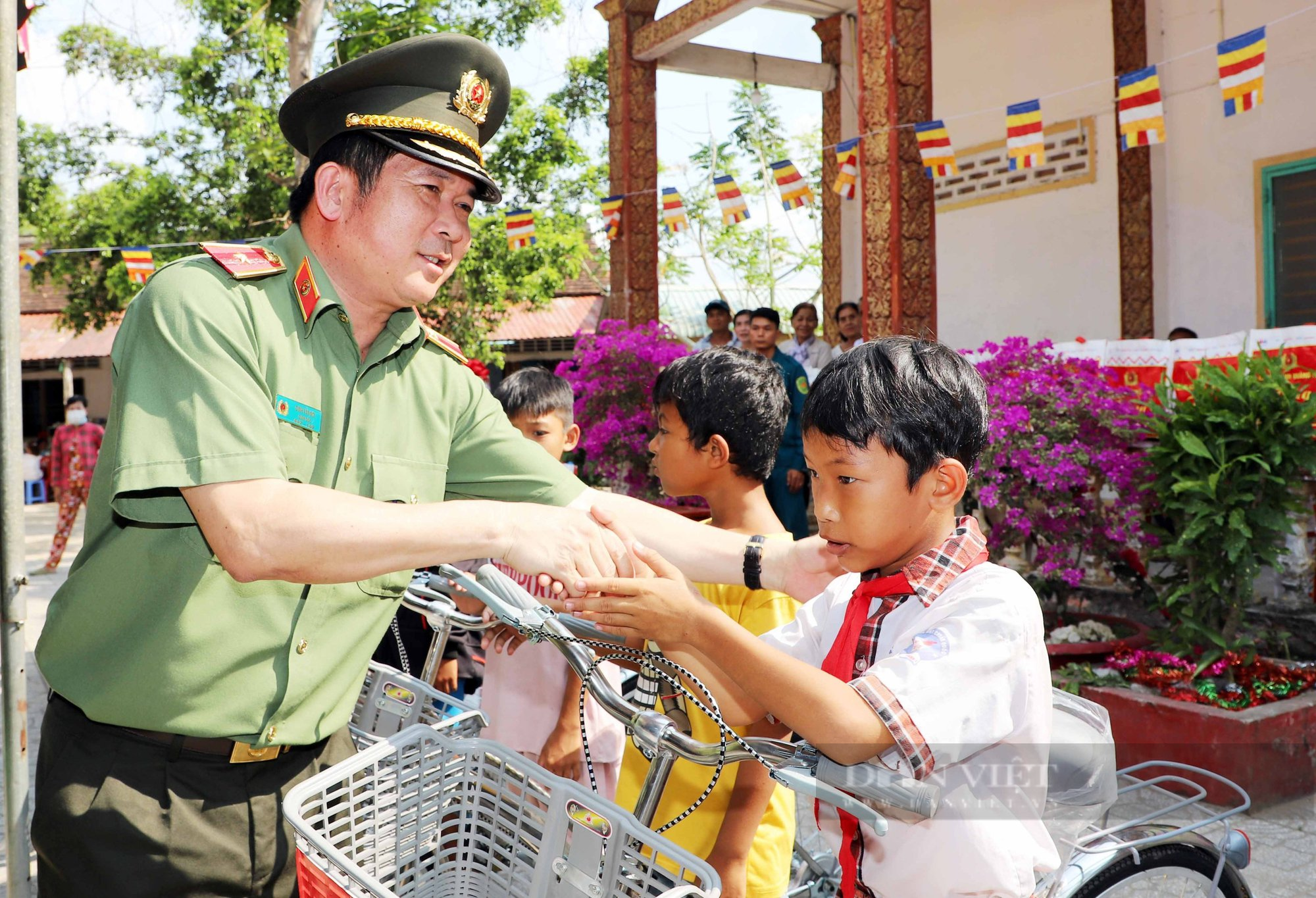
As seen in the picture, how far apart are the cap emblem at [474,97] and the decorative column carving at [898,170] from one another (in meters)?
4.54

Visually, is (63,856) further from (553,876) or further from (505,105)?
(505,105)

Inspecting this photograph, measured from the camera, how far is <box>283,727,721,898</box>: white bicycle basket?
1.26 m

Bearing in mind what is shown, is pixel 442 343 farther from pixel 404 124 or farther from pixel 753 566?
pixel 753 566

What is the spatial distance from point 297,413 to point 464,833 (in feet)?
2.27

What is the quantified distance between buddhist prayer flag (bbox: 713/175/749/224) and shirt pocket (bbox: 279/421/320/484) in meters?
8.70

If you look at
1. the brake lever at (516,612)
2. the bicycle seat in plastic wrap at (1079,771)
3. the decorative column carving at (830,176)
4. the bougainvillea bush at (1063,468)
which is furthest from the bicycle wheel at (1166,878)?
the decorative column carving at (830,176)

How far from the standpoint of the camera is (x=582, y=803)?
135cm

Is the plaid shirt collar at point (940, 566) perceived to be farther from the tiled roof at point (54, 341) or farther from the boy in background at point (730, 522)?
the tiled roof at point (54, 341)

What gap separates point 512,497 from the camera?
199cm

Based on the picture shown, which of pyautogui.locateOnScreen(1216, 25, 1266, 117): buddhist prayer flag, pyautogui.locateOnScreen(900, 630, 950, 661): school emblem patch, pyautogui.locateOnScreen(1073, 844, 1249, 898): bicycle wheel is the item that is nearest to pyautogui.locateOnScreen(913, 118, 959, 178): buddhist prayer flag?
pyautogui.locateOnScreen(1216, 25, 1266, 117): buddhist prayer flag

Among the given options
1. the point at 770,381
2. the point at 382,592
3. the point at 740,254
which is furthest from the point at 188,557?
the point at 740,254

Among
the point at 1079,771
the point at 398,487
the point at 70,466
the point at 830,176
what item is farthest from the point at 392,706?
the point at 70,466

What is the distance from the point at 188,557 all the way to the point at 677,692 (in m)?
0.74

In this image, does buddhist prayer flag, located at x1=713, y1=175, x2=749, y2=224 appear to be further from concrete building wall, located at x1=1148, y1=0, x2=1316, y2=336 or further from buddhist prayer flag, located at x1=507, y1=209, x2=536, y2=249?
concrete building wall, located at x1=1148, y1=0, x2=1316, y2=336
